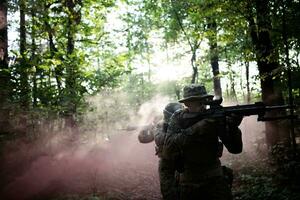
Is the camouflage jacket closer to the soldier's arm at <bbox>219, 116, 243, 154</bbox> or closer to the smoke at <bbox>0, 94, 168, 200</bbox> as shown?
the smoke at <bbox>0, 94, 168, 200</bbox>

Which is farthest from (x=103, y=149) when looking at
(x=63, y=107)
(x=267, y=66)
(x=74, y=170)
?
(x=267, y=66)

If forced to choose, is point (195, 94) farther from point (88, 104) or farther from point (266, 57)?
point (88, 104)

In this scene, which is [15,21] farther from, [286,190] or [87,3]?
[286,190]

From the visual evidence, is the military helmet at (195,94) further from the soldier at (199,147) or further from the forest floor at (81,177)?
the forest floor at (81,177)

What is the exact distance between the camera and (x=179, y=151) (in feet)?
14.9

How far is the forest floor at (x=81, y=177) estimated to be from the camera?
324 inches

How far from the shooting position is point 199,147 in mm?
4363

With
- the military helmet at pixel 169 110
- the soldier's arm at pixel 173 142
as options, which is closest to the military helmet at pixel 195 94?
the soldier's arm at pixel 173 142

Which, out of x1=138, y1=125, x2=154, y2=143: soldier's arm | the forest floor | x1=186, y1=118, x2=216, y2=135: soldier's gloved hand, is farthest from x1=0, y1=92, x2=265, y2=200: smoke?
x1=186, y1=118, x2=216, y2=135: soldier's gloved hand

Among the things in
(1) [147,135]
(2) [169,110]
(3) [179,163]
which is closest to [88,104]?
(1) [147,135]

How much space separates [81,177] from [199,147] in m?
8.33

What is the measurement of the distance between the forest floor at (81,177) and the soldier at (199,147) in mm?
3451

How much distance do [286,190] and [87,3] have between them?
37.5 feet

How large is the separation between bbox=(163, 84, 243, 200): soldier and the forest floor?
345 centimetres
